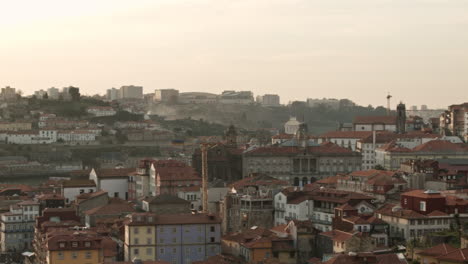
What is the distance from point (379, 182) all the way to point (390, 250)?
1393 cm

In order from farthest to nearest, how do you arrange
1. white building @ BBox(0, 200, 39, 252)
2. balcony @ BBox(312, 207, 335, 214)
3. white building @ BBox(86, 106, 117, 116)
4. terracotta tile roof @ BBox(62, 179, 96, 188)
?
white building @ BBox(86, 106, 117, 116)
terracotta tile roof @ BBox(62, 179, 96, 188)
white building @ BBox(0, 200, 39, 252)
balcony @ BBox(312, 207, 335, 214)

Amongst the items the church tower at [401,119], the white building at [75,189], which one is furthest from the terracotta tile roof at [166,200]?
the church tower at [401,119]

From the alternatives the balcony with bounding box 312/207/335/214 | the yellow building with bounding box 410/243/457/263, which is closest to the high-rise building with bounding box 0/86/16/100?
the balcony with bounding box 312/207/335/214

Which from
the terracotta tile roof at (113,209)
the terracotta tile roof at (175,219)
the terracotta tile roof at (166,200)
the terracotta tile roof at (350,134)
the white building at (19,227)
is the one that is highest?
the terracotta tile roof at (350,134)

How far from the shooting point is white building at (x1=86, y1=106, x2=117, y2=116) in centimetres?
13431

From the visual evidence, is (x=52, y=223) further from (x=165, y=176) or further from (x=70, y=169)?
(x=70, y=169)

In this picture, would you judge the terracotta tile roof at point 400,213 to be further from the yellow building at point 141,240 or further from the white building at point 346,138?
the white building at point 346,138

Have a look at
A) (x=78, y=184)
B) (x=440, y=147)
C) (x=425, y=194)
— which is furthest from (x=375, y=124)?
(x=425, y=194)

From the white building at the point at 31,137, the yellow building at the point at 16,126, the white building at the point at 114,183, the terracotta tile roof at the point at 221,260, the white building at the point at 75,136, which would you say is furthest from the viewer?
the yellow building at the point at 16,126

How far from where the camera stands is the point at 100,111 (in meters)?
135

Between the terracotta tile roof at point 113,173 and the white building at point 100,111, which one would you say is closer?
the terracotta tile roof at point 113,173

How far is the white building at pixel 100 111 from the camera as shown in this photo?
134312 mm

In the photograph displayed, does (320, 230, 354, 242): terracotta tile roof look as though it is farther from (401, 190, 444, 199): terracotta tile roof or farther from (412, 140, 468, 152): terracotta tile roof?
(412, 140, 468, 152): terracotta tile roof

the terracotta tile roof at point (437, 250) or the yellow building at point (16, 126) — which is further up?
the yellow building at point (16, 126)
